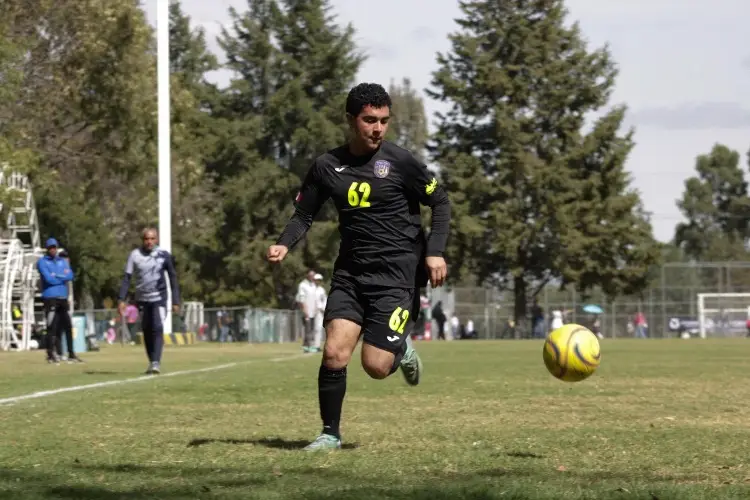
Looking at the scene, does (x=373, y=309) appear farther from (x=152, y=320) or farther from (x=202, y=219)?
(x=202, y=219)

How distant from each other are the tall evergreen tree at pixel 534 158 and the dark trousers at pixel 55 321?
49500mm

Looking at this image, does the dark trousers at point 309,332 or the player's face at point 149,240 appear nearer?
the player's face at point 149,240

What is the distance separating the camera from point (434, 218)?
9.08 meters

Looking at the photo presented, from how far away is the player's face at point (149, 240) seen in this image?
19.8 meters

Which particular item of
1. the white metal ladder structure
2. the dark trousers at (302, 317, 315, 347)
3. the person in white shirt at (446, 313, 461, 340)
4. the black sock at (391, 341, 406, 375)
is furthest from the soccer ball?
the person in white shirt at (446, 313, 461, 340)

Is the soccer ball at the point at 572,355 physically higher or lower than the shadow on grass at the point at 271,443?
higher

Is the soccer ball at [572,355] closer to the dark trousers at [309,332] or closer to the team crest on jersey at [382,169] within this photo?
the team crest on jersey at [382,169]

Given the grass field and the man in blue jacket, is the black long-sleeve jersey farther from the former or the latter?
the man in blue jacket

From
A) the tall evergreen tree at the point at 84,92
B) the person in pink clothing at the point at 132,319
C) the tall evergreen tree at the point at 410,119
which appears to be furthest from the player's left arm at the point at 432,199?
the tall evergreen tree at the point at 410,119

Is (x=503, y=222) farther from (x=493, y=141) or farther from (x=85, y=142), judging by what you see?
(x=85, y=142)

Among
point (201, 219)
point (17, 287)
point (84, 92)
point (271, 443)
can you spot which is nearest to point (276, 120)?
point (201, 219)

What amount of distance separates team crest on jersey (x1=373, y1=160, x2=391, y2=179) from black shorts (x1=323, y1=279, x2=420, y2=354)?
65 centimetres

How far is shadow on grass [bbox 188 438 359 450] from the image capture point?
8945mm

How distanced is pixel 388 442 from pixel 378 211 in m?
1.47
